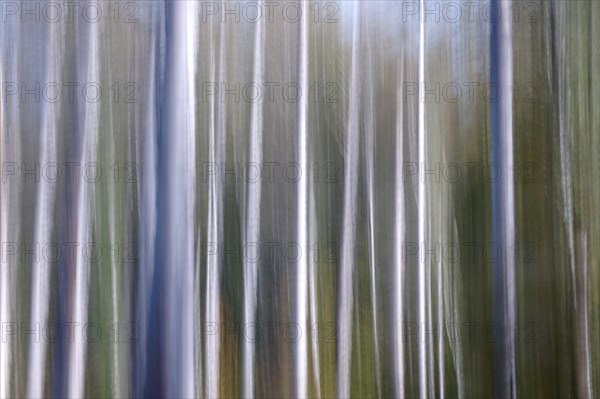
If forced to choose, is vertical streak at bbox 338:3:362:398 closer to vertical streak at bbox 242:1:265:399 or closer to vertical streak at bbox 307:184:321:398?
vertical streak at bbox 307:184:321:398

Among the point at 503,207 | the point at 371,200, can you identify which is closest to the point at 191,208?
the point at 371,200

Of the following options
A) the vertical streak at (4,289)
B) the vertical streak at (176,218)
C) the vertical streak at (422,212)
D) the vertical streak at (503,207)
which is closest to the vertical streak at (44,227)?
the vertical streak at (4,289)

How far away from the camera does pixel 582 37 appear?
922 millimetres

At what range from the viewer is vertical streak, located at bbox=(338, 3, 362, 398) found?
2.91 feet

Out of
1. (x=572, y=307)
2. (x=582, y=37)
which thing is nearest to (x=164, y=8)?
(x=582, y=37)

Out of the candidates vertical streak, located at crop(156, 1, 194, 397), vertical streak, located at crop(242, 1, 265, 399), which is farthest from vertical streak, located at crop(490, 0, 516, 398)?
vertical streak, located at crop(156, 1, 194, 397)

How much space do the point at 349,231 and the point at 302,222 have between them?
0.08 meters

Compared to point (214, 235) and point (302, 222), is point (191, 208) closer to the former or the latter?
point (214, 235)

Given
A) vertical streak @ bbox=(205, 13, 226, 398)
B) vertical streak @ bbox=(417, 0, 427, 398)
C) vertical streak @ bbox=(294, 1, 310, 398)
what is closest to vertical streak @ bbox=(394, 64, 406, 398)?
vertical streak @ bbox=(417, 0, 427, 398)

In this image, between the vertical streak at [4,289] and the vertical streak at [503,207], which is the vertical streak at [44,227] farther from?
the vertical streak at [503,207]

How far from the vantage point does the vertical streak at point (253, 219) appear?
88cm

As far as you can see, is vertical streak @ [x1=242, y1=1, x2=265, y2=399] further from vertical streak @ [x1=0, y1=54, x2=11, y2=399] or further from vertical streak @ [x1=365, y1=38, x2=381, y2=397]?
vertical streak @ [x1=0, y1=54, x2=11, y2=399]

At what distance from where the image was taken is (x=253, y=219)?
2.93ft

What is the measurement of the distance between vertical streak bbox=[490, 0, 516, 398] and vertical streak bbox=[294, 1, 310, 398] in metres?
0.30
